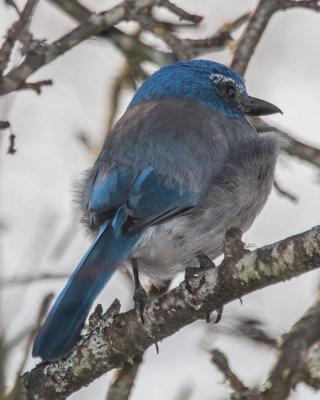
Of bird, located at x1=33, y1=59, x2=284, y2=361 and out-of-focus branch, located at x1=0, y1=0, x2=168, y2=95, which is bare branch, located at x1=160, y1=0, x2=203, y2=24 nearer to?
out-of-focus branch, located at x1=0, y1=0, x2=168, y2=95

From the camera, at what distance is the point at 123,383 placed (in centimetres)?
469

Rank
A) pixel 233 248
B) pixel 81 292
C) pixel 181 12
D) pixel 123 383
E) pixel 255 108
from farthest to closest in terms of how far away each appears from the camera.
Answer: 1. pixel 255 108
2. pixel 181 12
3. pixel 123 383
4. pixel 81 292
5. pixel 233 248

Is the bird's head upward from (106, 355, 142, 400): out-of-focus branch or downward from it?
upward

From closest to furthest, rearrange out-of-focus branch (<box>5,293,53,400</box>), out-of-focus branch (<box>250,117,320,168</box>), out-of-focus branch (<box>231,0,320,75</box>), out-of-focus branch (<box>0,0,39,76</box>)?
out-of-focus branch (<box>5,293,53,400</box>) < out-of-focus branch (<box>0,0,39,76</box>) < out-of-focus branch (<box>250,117,320,168</box>) < out-of-focus branch (<box>231,0,320,75</box>)

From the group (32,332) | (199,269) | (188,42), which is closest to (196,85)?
(188,42)

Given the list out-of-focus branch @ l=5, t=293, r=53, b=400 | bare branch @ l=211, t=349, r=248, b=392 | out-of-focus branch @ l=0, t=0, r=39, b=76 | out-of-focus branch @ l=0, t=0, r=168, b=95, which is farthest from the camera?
out-of-focus branch @ l=0, t=0, r=168, b=95

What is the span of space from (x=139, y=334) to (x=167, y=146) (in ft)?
4.29

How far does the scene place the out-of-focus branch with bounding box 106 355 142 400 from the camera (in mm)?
4664

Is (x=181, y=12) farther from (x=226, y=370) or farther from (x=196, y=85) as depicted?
(x=226, y=370)

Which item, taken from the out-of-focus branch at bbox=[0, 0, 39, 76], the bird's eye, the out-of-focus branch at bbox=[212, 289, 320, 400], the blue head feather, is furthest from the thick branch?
the bird's eye

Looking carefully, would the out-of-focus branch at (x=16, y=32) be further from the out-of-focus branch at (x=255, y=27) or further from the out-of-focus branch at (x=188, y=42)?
the out-of-focus branch at (x=255, y=27)

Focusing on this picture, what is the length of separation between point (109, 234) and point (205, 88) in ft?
6.62

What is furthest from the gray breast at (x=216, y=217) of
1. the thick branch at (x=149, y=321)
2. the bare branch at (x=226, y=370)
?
the bare branch at (x=226, y=370)

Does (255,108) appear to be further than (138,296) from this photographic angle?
Yes
